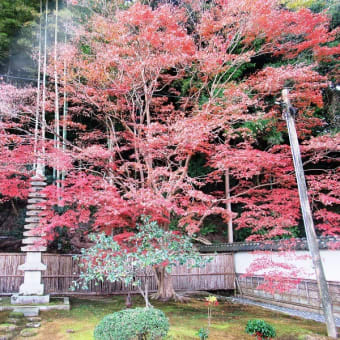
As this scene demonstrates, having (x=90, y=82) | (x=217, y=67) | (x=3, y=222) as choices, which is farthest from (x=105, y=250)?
(x=3, y=222)

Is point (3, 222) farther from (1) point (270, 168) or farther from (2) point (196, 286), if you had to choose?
(1) point (270, 168)

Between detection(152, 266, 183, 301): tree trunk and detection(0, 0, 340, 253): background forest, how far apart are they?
176cm

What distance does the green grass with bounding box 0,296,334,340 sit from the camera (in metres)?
5.59

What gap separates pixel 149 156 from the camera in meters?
9.76

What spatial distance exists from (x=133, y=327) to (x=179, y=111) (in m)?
8.46

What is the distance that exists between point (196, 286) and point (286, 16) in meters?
11.6

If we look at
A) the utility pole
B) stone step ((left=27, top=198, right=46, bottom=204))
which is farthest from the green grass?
stone step ((left=27, top=198, right=46, bottom=204))

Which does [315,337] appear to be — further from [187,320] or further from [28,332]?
[28,332]

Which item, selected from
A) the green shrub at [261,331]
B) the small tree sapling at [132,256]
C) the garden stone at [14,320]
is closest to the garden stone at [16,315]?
the garden stone at [14,320]

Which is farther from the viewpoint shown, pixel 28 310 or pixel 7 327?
pixel 28 310

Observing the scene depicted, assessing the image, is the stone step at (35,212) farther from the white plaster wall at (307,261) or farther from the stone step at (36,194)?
the white plaster wall at (307,261)

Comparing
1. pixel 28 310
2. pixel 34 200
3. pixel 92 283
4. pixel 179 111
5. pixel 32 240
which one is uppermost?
pixel 179 111

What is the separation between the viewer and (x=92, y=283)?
11016 mm

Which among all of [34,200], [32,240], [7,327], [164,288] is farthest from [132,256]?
[34,200]
